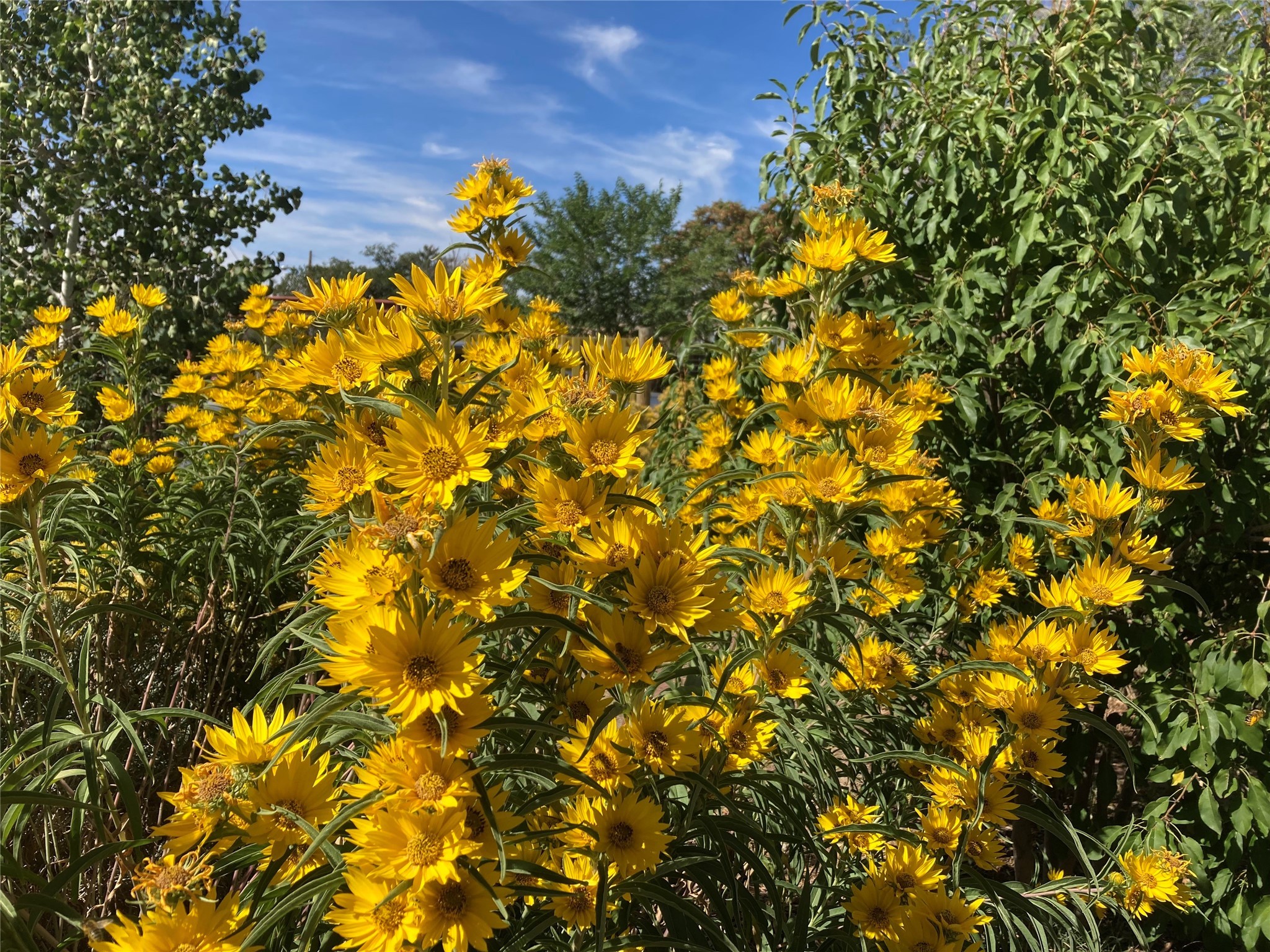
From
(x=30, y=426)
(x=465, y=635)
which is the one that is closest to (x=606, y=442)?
(x=465, y=635)

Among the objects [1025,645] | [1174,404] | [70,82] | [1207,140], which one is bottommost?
[1025,645]

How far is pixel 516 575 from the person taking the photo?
2.86 ft

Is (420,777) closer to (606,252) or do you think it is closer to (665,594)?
(665,594)

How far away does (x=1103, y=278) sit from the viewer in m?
2.22

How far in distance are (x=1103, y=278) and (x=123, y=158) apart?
25.3 feet

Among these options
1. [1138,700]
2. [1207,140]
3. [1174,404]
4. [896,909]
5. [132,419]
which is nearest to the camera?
[896,909]

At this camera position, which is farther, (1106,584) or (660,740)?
(1106,584)

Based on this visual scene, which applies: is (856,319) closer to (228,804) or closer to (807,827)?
(807,827)

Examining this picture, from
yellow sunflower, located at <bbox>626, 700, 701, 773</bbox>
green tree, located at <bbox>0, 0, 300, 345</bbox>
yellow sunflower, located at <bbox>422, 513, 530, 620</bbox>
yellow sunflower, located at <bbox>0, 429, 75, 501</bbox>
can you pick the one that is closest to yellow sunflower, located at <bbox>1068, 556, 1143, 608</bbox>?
yellow sunflower, located at <bbox>626, 700, 701, 773</bbox>

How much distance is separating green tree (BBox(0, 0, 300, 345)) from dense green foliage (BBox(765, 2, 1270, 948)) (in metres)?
6.23

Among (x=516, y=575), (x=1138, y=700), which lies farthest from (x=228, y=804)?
(x=1138, y=700)

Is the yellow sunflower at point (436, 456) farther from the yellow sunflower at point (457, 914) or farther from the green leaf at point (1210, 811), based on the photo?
the green leaf at point (1210, 811)

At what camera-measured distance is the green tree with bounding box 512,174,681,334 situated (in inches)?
939

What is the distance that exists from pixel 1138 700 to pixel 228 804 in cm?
239
